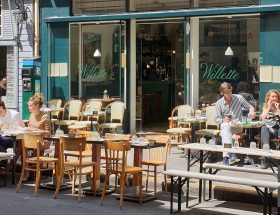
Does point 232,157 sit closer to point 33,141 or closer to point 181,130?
point 181,130

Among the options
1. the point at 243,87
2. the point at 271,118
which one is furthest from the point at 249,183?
the point at 243,87

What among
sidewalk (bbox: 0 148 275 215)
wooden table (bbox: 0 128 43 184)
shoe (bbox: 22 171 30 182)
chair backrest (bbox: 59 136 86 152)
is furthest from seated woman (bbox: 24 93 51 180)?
chair backrest (bbox: 59 136 86 152)

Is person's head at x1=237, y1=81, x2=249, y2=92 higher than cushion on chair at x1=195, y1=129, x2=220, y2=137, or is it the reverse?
person's head at x1=237, y1=81, x2=249, y2=92

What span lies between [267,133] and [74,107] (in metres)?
5.75

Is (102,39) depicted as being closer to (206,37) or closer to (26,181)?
(206,37)

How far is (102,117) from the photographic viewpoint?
1500 cm

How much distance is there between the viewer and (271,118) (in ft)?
36.2

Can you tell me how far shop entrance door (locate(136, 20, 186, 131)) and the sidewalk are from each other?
5.83 metres

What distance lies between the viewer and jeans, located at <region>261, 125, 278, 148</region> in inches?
431

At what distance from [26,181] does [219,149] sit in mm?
3653

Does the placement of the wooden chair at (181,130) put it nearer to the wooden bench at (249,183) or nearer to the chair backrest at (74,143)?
the chair backrest at (74,143)

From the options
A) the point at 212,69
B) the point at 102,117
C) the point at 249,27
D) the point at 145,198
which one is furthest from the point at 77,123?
the point at 145,198

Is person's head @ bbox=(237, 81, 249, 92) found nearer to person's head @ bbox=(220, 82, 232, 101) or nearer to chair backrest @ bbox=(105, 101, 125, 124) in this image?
person's head @ bbox=(220, 82, 232, 101)

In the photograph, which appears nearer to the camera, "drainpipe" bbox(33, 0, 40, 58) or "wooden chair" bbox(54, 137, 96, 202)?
"wooden chair" bbox(54, 137, 96, 202)
